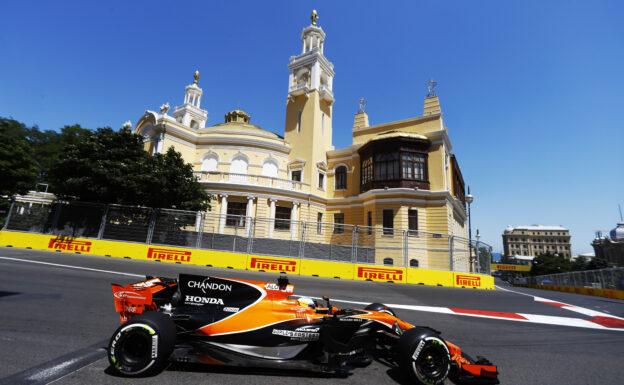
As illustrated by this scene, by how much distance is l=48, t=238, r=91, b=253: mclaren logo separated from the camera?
13.1 m

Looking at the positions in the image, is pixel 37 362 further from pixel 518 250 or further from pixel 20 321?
pixel 518 250

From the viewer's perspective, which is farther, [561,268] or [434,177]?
[561,268]

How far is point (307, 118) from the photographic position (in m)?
29.0

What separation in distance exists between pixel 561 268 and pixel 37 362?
8174cm

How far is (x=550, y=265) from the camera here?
5959 cm

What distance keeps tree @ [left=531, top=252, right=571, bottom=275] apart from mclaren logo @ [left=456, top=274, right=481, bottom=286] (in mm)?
64335

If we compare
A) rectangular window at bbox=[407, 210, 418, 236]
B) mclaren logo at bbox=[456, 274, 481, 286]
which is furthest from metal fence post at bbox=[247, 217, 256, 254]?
rectangular window at bbox=[407, 210, 418, 236]

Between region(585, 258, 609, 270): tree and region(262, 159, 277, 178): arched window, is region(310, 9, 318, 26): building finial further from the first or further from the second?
region(585, 258, 609, 270): tree

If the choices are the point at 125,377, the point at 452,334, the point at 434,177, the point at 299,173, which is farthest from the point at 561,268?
the point at 125,377

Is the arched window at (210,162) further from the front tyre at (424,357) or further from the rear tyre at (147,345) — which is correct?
the front tyre at (424,357)

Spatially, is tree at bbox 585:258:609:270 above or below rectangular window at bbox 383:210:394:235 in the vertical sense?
below

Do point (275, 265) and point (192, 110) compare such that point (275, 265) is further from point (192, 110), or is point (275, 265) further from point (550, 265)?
point (550, 265)

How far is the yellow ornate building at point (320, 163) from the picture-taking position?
2255 cm

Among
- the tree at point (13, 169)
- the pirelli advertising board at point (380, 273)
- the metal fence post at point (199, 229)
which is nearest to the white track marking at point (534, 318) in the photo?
the pirelli advertising board at point (380, 273)
